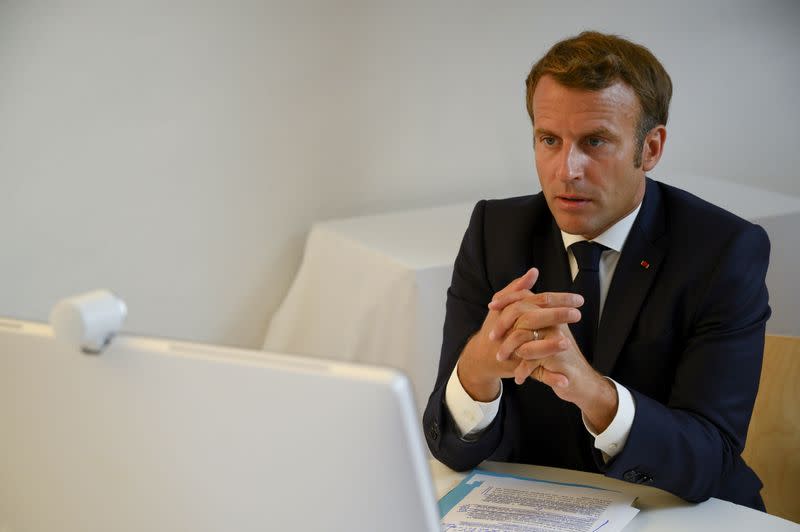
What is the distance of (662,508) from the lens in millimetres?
1468

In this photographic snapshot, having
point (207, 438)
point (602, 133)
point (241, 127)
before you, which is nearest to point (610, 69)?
point (602, 133)

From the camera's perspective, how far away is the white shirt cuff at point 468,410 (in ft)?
5.23

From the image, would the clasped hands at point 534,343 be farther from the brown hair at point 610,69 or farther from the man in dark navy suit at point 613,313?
the brown hair at point 610,69

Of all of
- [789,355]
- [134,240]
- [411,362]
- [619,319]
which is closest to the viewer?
[619,319]

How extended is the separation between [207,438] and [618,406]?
2.58 ft

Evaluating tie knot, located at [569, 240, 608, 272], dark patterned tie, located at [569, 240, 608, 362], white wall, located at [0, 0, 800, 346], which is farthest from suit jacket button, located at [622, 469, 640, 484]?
white wall, located at [0, 0, 800, 346]

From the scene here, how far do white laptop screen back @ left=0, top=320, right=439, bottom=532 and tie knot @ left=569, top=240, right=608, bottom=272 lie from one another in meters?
0.97

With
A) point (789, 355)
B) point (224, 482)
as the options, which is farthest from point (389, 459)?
point (789, 355)

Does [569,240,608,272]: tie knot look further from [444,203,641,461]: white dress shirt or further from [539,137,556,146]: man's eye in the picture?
[539,137,556,146]: man's eye

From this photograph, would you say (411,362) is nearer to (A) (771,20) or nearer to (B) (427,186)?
(B) (427,186)

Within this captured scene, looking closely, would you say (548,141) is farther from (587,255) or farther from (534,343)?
(534,343)

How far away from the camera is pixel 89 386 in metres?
0.91

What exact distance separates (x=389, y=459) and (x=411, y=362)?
222 cm

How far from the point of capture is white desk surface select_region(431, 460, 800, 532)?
4.56 ft
